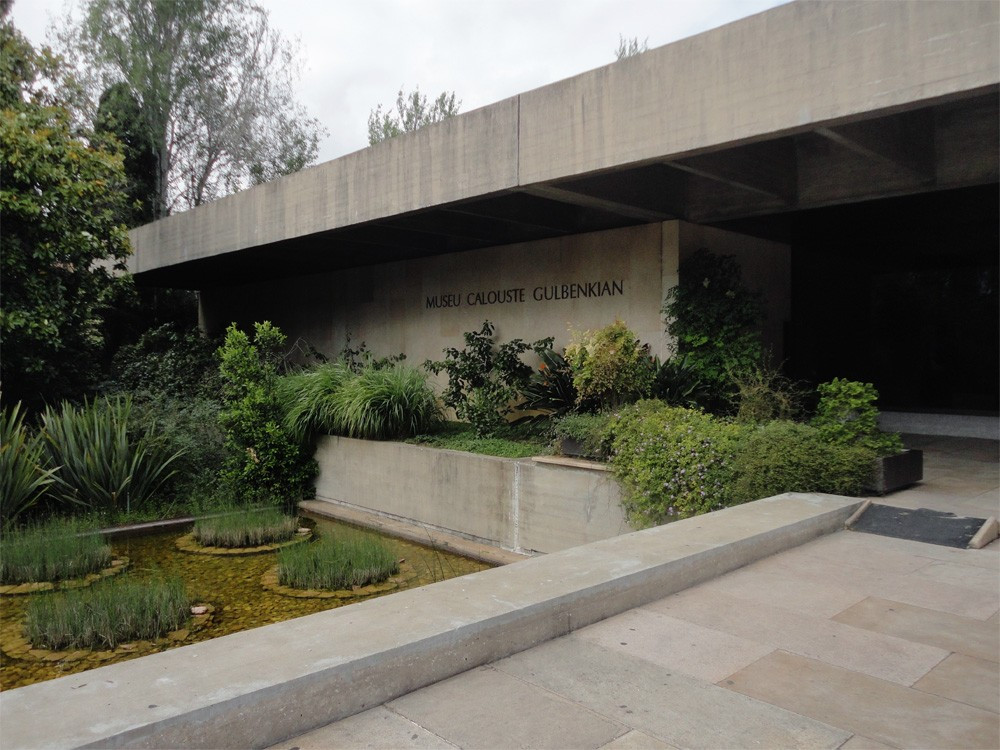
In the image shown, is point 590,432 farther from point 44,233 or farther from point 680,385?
point 44,233

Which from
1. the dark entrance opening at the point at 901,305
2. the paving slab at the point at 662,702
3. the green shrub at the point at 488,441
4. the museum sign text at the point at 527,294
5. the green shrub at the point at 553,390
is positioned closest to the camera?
the paving slab at the point at 662,702

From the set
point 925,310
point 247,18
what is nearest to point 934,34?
point 925,310

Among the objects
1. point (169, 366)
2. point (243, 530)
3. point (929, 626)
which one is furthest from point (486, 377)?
point (929, 626)

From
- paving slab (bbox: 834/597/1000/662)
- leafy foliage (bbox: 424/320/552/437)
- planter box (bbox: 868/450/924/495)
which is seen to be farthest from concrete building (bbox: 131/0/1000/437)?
paving slab (bbox: 834/597/1000/662)

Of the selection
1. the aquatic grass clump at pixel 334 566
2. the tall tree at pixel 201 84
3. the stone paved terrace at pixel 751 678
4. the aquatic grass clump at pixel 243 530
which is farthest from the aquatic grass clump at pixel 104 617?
the tall tree at pixel 201 84

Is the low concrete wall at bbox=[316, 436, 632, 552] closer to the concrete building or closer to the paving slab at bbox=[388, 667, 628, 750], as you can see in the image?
the concrete building

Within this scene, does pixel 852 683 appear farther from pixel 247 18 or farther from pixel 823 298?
pixel 247 18

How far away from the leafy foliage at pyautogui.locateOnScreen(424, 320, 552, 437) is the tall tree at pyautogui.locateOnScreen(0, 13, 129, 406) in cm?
535

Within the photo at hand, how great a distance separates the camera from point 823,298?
42.7ft

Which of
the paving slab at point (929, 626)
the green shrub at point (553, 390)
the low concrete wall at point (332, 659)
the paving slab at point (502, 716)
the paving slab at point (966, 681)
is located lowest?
the paving slab at point (966, 681)

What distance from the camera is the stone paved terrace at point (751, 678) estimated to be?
2.46 m

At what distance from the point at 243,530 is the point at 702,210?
22.0ft

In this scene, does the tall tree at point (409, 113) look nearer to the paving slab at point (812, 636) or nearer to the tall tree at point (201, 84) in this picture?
the tall tree at point (201, 84)

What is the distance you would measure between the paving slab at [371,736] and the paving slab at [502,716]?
42 mm
